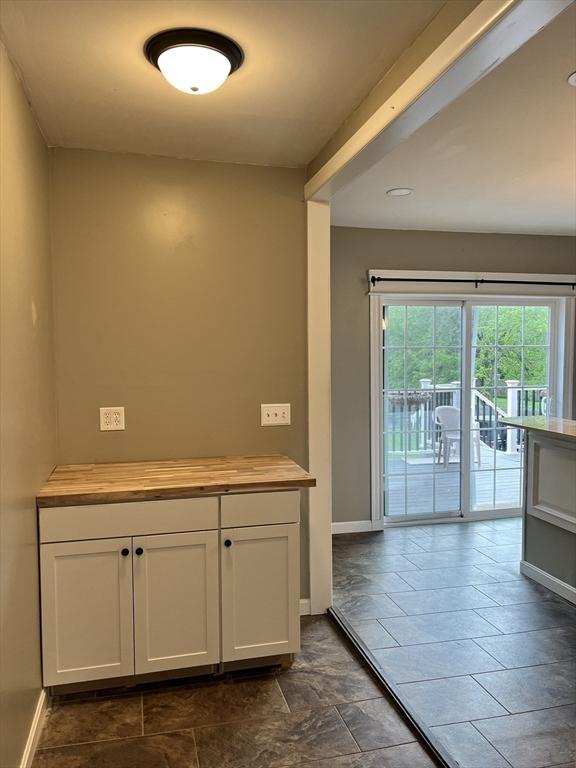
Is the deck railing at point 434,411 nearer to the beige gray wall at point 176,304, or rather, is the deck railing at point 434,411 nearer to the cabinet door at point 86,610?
the beige gray wall at point 176,304

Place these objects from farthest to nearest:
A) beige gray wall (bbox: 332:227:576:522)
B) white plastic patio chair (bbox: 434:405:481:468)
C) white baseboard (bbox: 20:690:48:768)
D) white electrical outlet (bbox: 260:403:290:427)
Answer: white plastic patio chair (bbox: 434:405:481:468) < beige gray wall (bbox: 332:227:576:522) < white electrical outlet (bbox: 260:403:290:427) < white baseboard (bbox: 20:690:48:768)

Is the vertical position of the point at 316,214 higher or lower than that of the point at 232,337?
higher

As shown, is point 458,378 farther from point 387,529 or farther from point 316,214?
point 316,214

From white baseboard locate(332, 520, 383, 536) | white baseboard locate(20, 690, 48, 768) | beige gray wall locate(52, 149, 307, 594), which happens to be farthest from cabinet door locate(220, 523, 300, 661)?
white baseboard locate(332, 520, 383, 536)

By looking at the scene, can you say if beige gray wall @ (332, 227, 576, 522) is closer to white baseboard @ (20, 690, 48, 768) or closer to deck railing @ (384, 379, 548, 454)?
deck railing @ (384, 379, 548, 454)

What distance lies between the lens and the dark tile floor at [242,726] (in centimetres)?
203

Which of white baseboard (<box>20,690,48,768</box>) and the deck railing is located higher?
→ the deck railing

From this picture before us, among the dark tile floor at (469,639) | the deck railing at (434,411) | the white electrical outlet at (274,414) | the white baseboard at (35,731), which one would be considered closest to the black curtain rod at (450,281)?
the deck railing at (434,411)

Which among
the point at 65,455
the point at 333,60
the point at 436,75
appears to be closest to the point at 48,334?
the point at 65,455

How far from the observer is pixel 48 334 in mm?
2574

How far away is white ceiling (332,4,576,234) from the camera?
2154mm

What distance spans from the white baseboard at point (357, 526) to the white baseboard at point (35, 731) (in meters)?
2.65

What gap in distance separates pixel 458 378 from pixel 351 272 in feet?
4.30

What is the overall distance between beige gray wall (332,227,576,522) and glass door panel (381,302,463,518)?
0.74 feet
